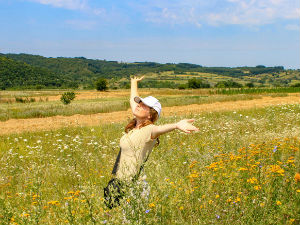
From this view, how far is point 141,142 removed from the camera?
297 centimetres

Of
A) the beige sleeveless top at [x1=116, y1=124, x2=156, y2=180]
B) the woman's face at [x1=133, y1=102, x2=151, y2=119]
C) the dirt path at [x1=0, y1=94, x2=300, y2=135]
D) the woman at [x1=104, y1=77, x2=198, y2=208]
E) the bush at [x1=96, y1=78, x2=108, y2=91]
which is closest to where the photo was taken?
the woman at [x1=104, y1=77, x2=198, y2=208]

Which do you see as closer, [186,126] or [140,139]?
[186,126]

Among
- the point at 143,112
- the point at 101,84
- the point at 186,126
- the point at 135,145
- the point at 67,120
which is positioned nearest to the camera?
the point at 186,126

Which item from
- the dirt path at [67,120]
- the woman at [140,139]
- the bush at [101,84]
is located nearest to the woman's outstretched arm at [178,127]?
the woman at [140,139]

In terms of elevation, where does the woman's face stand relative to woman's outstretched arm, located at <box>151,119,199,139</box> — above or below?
above

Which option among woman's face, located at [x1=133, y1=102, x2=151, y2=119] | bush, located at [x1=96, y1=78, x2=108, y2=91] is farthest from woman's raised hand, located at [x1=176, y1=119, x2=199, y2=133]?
bush, located at [x1=96, y1=78, x2=108, y2=91]

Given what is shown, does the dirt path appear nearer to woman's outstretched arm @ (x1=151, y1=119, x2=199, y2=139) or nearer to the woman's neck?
the woman's neck

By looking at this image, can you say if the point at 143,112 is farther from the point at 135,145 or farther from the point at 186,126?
the point at 186,126

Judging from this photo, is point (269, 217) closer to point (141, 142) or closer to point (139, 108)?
point (141, 142)

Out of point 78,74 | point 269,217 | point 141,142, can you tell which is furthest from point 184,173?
point 78,74

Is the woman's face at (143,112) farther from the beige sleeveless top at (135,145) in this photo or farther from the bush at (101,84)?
the bush at (101,84)

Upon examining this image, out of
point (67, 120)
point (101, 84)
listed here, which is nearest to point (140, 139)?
point (67, 120)

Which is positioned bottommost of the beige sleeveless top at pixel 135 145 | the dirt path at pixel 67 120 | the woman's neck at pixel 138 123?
the dirt path at pixel 67 120

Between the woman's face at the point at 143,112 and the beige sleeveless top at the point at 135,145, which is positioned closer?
the beige sleeveless top at the point at 135,145
